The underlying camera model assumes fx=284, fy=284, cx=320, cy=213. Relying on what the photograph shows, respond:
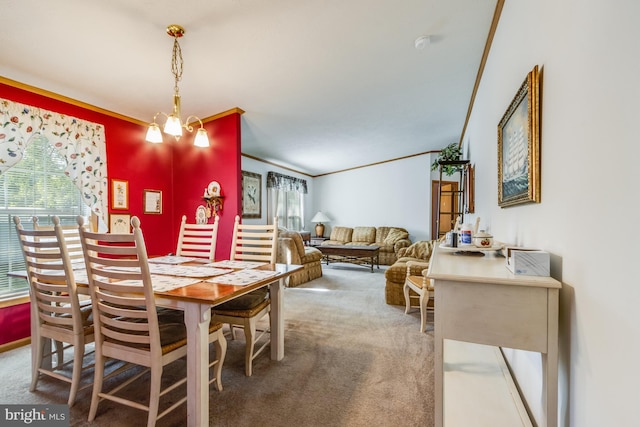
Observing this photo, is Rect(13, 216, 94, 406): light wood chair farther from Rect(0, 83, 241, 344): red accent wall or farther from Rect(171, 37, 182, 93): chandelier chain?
Rect(0, 83, 241, 344): red accent wall

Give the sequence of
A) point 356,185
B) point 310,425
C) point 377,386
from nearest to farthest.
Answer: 1. point 310,425
2. point 377,386
3. point 356,185

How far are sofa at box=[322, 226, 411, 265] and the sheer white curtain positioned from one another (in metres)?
1.02

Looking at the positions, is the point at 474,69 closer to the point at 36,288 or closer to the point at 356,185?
the point at 36,288

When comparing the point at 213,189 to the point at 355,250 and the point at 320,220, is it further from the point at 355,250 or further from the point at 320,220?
the point at 320,220

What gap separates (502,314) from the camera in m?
1.02

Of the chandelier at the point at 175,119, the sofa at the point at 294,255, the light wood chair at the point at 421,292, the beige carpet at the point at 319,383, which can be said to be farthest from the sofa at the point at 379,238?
the chandelier at the point at 175,119

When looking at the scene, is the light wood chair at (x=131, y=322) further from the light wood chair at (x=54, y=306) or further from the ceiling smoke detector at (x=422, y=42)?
the ceiling smoke detector at (x=422, y=42)

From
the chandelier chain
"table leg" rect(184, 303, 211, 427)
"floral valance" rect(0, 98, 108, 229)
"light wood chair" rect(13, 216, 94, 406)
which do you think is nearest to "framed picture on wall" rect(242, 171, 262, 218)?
"floral valance" rect(0, 98, 108, 229)

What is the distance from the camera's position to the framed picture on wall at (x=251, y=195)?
18.0 ft

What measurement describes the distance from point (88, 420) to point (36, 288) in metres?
0.84

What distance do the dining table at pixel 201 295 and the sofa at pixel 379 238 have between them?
4133 mm

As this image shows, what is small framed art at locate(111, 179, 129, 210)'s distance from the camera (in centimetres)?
321

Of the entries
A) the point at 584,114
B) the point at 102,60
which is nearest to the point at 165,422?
the point at 584,114

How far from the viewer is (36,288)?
1726 mm
